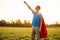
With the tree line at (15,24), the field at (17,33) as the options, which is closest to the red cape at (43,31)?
the field at (17,33)

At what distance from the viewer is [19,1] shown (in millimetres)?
2410

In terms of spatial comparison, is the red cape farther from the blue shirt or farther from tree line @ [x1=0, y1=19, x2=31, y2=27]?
tree line @ [x1=0, y1=19, x2=31, y2=27]

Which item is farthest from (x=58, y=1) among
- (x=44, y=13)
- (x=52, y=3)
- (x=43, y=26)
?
(x=43, y=26)

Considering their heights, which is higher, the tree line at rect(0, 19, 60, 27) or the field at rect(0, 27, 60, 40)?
the tree line at rect(0, 19, 60, 27)

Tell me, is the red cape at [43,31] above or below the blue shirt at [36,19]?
below

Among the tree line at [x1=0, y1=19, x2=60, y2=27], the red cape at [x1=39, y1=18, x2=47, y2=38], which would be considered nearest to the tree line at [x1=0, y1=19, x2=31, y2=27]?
the tree line at [x1=0, y1=19, x2=60, y2=27]

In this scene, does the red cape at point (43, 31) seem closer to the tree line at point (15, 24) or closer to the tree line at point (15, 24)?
the tree line at point (15, 24)

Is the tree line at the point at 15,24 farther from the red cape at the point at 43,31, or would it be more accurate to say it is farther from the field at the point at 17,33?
the red cape at the point at 43,31

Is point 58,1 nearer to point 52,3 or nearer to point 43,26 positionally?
point 52,3

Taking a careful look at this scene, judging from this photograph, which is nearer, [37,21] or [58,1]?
[37,21]

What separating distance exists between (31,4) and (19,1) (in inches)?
7.0

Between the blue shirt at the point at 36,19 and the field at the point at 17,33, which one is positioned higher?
the blue shirt at the point at 36,19

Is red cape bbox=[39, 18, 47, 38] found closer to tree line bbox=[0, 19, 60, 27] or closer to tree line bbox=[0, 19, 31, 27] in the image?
tree line bbox=[0, 19, 60, 27]

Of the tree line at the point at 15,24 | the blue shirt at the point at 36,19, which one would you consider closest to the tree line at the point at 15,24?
the tree line at the point at 15,24
